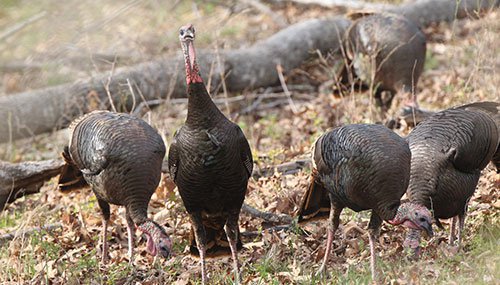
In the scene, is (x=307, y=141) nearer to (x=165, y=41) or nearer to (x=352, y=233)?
→ (x=352, y=233)

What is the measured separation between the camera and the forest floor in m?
3.67

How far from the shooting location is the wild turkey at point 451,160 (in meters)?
5.25

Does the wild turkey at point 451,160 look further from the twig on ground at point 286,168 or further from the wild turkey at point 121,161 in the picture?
the wild turkey at point 121,161

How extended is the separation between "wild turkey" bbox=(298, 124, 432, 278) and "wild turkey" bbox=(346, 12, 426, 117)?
3161 millimetres

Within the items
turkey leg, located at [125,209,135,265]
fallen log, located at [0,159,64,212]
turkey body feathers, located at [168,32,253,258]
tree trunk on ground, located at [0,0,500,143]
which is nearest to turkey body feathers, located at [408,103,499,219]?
turkey body feathers, located at [168,32,253,258]

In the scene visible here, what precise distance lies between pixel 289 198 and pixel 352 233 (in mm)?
703

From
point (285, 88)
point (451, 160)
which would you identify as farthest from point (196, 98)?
point (285, 88)

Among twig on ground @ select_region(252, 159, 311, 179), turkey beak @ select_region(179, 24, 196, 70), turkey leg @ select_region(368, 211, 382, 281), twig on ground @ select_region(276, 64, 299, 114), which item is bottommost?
twig on ground @ select_region(276, 64, 299, 114)

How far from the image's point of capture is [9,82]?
11008 mm

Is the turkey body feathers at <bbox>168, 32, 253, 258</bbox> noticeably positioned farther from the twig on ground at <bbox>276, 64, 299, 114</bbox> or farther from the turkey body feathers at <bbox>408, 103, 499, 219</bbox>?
the twig on ground at <bbox>276, 64, 299, 114</bbox>

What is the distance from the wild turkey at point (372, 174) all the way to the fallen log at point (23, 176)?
2844 mm

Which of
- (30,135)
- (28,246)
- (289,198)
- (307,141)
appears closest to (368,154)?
(289,198)

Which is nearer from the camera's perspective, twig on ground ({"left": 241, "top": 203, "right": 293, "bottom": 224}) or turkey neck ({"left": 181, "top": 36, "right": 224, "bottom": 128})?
turkey neck ({"left": 181, "top": 36, "right": 224, "bottom": 128})

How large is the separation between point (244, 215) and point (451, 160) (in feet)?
6.71
